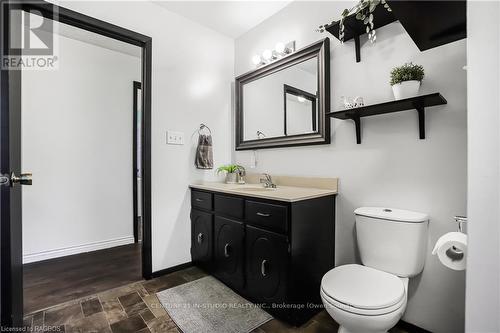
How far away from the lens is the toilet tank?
129cm

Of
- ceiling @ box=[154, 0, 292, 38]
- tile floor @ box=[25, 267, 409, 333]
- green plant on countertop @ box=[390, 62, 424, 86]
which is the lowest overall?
tile floor @ box=[25, 267, 409, 333]

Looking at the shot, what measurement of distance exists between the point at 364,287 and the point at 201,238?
143cm

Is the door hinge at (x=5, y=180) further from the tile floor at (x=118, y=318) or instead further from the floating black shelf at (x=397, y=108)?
the floating black shelf at (x=397, y=108)

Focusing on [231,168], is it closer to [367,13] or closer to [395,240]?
[395,240]

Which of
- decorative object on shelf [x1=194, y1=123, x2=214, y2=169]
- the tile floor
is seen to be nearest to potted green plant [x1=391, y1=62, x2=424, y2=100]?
the tile floor

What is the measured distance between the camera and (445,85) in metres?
1.30

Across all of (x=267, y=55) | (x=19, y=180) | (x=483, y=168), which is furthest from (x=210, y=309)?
(x=267, y=55)

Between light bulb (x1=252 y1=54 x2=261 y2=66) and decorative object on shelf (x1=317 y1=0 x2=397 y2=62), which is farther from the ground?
light bulb (x1=252 y1=54 x2=261 y2=66)

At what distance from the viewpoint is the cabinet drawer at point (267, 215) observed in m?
1.45

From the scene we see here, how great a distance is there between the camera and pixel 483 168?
81cm

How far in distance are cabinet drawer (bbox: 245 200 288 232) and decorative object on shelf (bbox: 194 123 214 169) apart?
830 mm

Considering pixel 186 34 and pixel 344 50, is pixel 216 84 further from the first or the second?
pixel 344 50

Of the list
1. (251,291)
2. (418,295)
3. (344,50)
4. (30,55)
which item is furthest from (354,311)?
(30,55)

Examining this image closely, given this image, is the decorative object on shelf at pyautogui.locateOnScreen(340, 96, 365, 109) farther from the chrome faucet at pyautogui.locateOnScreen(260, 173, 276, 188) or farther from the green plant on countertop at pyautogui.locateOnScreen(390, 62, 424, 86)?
the chrome faucet at pyautogui.locateOnScreen(260, 173, 276, 188)
